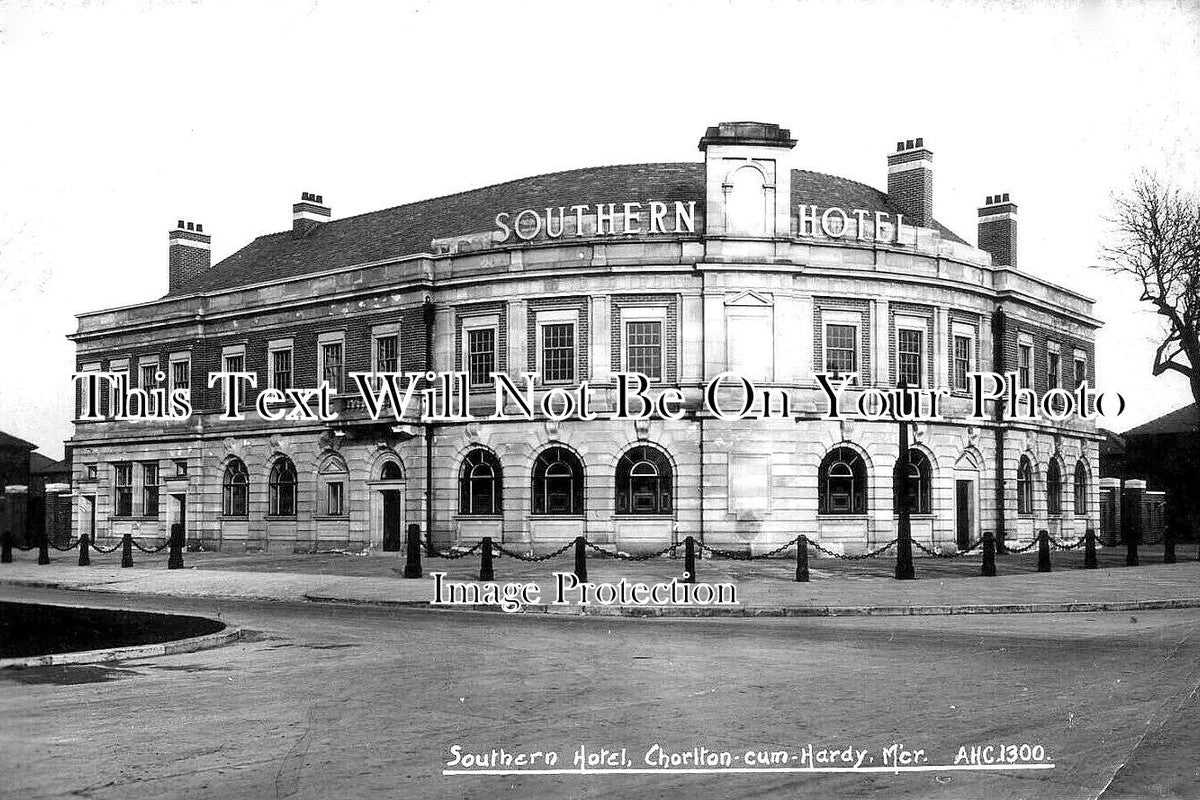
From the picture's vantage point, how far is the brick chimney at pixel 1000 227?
38.5 metres

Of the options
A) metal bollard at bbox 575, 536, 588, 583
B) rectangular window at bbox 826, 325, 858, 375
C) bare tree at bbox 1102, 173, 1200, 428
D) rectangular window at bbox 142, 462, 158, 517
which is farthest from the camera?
rectangular window at bbox 142, 462, 158, 517

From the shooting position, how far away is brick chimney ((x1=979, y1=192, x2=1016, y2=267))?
→ 38.5m

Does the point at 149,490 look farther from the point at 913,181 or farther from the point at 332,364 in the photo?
the point at 913,181

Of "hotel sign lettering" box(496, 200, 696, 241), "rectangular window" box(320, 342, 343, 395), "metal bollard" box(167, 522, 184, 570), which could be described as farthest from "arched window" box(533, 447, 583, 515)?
"metal bollard" box(167, 522, 184, 570)

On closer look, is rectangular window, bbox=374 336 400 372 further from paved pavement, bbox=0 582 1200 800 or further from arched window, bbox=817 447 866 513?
paved pavement, bbox=0 582 1200 800

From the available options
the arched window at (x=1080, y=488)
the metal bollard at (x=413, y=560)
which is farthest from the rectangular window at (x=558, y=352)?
the arched window at (x=1080, y=488)

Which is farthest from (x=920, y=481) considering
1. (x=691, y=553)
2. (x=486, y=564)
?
(x=486, y=564)

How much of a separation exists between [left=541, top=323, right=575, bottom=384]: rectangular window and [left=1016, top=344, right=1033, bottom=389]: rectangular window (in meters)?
15.1

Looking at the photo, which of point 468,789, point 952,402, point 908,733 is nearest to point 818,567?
point 952,402

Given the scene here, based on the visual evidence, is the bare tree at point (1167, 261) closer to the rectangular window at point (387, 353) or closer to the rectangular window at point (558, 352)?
the rectangular window at point (558, 352)

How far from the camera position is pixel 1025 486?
122 ft

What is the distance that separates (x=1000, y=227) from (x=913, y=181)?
3.85 m

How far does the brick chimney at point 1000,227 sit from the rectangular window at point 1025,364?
10.1ft

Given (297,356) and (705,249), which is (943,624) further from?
(297,356)
